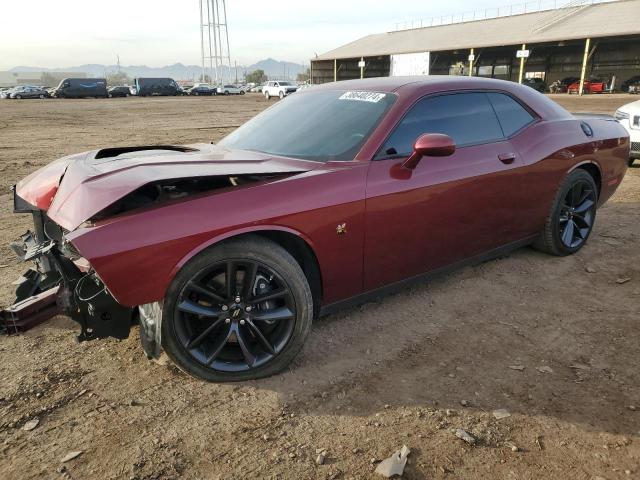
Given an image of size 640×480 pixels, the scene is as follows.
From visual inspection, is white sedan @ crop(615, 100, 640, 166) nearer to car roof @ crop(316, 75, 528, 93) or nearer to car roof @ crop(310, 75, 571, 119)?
car roof @ crop(310, 75, 571, 119)

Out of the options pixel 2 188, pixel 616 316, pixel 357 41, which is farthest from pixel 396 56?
pixel 616 316

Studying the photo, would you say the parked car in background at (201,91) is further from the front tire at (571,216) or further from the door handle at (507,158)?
the door handle at (507,158)

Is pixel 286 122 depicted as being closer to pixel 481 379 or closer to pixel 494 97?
pixel 494 97

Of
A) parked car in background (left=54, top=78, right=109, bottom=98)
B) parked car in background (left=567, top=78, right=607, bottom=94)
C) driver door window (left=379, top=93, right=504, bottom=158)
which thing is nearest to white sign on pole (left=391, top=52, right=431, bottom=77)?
parked car in background (left=567, top=78, right=607, bottom=94)

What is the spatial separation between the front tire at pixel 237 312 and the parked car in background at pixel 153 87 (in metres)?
51.6

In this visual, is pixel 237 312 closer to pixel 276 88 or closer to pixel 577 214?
pixel 577 214

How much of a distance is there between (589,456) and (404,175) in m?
1.71

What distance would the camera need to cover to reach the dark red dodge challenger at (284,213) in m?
2.33

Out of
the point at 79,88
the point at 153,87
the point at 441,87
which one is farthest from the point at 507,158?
the point at 153,87

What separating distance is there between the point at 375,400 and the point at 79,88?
49418mm

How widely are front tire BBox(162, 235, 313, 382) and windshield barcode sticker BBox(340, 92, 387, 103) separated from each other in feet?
4.31

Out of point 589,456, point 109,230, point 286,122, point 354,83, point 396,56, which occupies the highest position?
point 396,56

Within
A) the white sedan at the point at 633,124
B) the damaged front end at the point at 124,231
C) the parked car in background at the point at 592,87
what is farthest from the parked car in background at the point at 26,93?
the damaged front end at the point at 124,231

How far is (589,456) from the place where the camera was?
211cm
